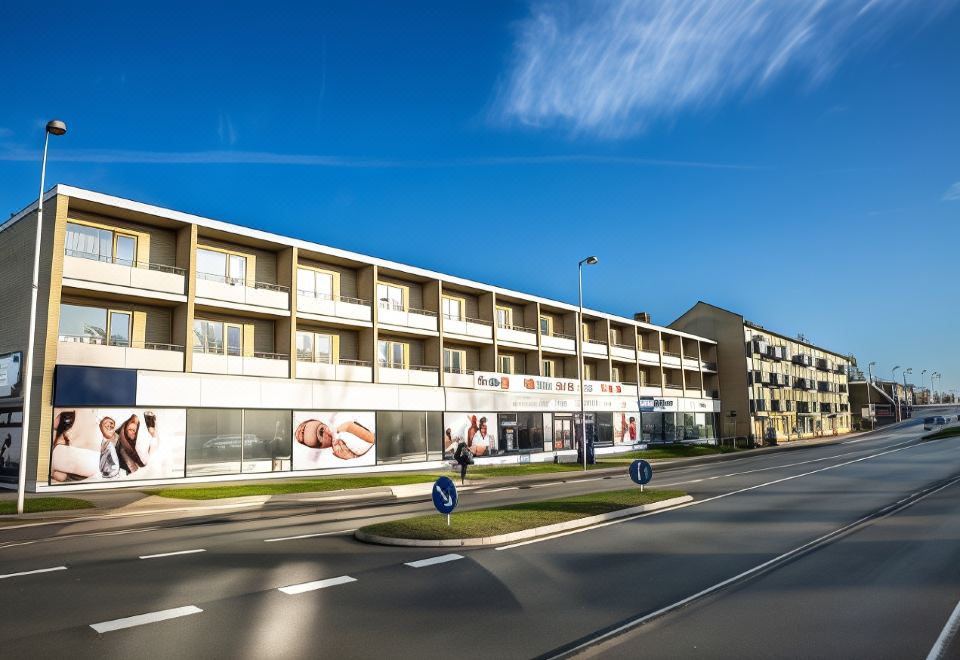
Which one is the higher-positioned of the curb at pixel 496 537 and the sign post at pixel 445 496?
the sign post at pixel 445 496

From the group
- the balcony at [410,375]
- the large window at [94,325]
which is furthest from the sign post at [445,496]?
the balcony at [410,375]

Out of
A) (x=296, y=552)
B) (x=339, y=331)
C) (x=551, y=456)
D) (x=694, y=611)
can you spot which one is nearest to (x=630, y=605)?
(x=694, y=611)

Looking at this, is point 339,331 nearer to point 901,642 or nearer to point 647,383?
point 901,642

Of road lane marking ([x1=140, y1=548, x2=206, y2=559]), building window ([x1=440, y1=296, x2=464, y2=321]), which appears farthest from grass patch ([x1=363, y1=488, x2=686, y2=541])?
building window ([x1=440, y1=296, x2=464, y2=321])

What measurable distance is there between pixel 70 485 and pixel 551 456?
2890 centimetres

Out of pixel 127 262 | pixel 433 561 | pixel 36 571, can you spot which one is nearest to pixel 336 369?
pixel 127 262

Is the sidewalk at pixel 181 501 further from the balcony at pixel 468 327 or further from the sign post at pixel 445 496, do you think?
the balcony at pixel 468 327

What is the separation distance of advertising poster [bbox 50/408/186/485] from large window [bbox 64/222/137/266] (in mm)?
5995

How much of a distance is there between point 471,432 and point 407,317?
322 inches

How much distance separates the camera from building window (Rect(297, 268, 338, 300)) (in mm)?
33344

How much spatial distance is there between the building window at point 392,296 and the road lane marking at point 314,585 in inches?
1076

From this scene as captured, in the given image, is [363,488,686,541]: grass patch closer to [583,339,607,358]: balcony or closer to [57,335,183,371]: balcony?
[57,335,183,371]: balcony

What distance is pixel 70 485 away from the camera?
23.8m

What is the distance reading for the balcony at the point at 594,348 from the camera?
52.1 meters
